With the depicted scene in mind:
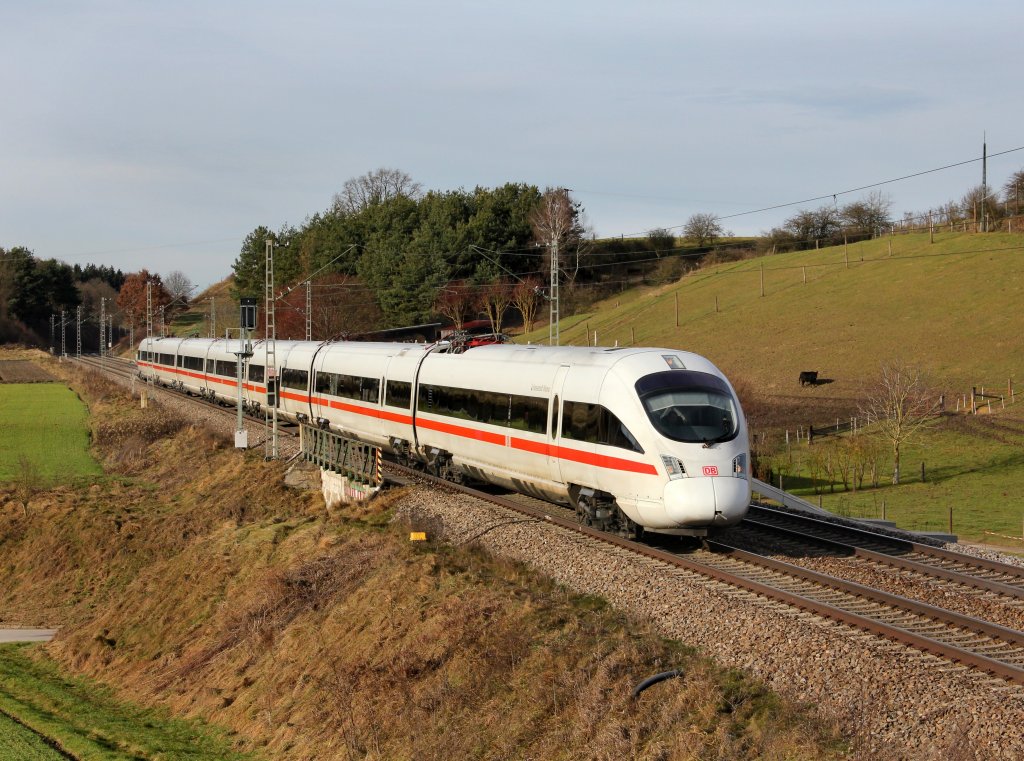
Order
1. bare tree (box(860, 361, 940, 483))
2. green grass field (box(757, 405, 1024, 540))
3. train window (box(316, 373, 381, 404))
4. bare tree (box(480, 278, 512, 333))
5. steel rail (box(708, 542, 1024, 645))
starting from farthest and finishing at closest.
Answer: bare tree (box(480, 278, 512, 333)) < bare tree (box(860, 361, 940, 483)) < train window (box(316, 373, 381, 404)) < green grass field (box(757, 405, 1024, 540)) < steel rail (box(708, 542, 1024, 645))

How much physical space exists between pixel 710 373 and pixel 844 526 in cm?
490

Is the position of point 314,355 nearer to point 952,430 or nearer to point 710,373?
point 710,373

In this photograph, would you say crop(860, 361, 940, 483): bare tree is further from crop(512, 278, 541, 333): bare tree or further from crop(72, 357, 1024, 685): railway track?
crop(512, 278, 541, 333): bare tree

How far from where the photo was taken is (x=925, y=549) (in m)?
17.5

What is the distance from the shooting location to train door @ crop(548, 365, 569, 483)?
19500 mm

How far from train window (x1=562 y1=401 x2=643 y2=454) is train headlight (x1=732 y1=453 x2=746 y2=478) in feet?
4.91

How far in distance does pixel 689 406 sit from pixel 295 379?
84.0 ft

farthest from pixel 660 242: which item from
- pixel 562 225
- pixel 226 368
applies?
pixel 226 368

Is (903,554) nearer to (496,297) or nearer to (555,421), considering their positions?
(555,421)

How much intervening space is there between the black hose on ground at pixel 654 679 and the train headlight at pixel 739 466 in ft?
17.7

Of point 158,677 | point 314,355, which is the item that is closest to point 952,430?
point 314,355

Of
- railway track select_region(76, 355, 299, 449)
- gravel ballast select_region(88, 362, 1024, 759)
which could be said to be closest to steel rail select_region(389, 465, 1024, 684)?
gravel ballast select_region(88, 362, 1024, 759)

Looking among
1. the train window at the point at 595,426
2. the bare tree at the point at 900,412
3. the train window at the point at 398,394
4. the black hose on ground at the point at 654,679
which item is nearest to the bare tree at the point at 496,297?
the bare tree at the point at 900,412

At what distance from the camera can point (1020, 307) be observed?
64.0 m
